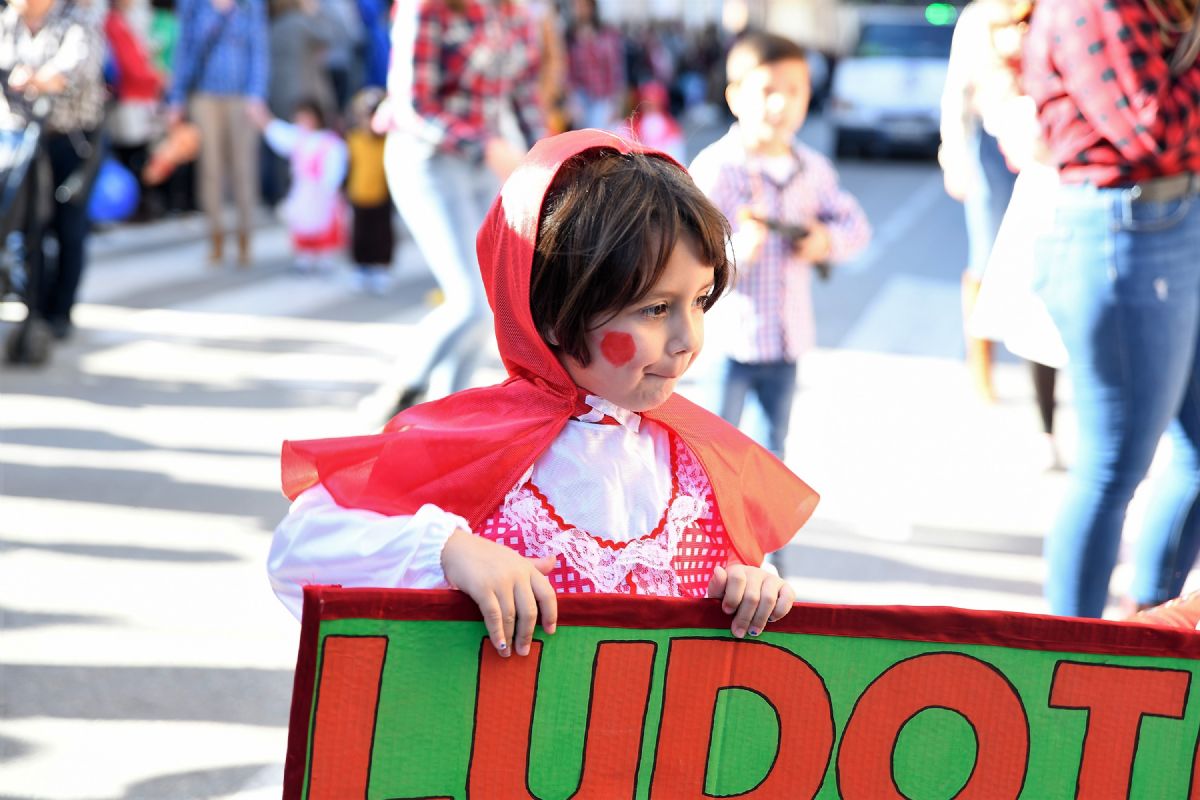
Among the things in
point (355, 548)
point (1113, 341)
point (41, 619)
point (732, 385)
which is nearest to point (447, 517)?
point (355, 548)

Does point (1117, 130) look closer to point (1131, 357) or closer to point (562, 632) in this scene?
point (1131, 357)

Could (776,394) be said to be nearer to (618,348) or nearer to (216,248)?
(618,348)

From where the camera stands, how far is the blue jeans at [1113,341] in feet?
10.2

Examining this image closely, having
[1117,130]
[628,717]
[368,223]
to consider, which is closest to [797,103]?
[1117,130]

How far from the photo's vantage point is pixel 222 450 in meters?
5.68

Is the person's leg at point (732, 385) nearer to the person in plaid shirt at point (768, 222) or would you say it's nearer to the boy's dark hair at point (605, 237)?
the person in plaid shirt at point (768, 222)

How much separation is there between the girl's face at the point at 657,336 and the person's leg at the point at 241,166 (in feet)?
29.5

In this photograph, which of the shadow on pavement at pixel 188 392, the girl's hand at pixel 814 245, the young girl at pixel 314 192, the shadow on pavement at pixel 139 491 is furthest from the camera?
the young girl at pixel 314 192

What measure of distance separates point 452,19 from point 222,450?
1850mm

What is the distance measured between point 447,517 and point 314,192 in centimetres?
884

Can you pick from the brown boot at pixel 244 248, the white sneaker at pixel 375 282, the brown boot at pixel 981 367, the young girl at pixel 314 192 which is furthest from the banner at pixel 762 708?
the brown boot at pixel 244 248

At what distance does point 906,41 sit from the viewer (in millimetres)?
22891

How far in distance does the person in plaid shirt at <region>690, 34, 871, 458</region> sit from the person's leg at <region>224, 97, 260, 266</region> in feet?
22.4

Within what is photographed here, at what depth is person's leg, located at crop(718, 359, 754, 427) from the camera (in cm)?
411
